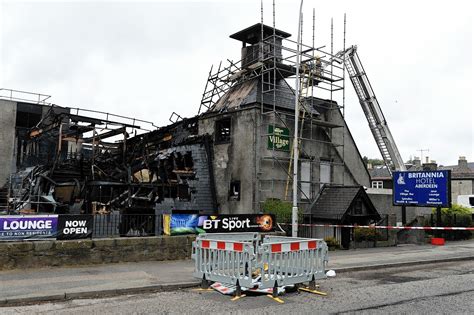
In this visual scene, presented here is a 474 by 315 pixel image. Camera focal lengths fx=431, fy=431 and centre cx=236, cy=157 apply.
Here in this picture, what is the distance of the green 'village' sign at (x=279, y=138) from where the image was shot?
21.6 metres

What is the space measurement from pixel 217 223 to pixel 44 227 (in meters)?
5.95

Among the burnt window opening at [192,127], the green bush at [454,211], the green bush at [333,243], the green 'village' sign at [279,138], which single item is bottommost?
the green bush at [333,243]

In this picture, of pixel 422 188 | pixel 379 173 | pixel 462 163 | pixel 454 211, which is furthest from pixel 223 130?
pixel 462 163

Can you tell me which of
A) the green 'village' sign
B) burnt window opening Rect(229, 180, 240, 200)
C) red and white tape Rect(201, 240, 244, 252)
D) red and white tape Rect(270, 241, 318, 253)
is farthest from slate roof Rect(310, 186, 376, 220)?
red and white tape Rect(201, 240, 244, 252)

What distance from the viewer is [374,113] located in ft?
107

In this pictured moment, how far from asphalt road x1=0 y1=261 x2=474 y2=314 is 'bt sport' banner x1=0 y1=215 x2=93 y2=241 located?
4385 millimetres

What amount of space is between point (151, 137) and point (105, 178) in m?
5.92

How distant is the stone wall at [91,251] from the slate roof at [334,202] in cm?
805

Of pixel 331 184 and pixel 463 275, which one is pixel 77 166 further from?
pixel 463 275

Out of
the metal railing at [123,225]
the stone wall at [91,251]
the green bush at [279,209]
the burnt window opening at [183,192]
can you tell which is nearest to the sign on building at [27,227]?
the stone wall at [91,251]

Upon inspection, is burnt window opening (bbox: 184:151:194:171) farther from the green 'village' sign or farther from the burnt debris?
the green 'village' sign

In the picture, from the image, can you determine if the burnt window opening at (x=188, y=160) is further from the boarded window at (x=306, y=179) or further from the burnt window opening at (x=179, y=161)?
the boarded window at (x=306, y=179)

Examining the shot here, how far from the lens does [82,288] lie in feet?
32.8

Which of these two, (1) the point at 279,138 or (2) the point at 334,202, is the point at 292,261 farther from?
(1) the point at 279,138
